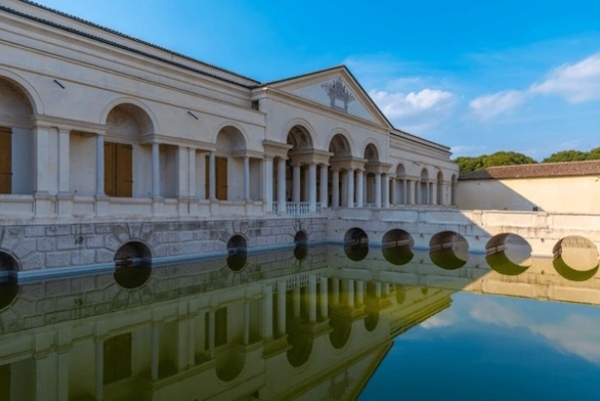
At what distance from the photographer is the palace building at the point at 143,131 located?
1382cm

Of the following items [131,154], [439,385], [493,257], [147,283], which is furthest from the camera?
[493,257]

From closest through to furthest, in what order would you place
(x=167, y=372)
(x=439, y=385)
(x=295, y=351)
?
(x=439, y=385) → (x=167, y=372) → (x=295, y=351)

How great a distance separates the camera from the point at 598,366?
7.54 meters

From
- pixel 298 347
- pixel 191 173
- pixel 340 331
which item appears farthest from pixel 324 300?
pixel 191 173

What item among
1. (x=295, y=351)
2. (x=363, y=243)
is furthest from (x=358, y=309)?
(x=363, y=243)

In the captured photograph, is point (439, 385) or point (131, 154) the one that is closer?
point (439, 385)

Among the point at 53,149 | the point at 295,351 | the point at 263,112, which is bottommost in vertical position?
the point at 295,351

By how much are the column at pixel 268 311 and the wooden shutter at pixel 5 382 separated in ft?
14.7

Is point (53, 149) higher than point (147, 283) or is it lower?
higher

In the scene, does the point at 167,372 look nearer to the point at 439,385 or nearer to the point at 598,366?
the point at 439,385

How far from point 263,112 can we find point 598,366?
1755 centimetres

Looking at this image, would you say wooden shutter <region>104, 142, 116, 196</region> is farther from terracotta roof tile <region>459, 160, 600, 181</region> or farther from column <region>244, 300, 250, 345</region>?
terracotta roof tile <region>459, 160, 600, 181</region>

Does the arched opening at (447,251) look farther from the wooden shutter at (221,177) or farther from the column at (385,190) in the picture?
the wooden shutter at (221,177)

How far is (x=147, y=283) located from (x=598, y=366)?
459 inches
